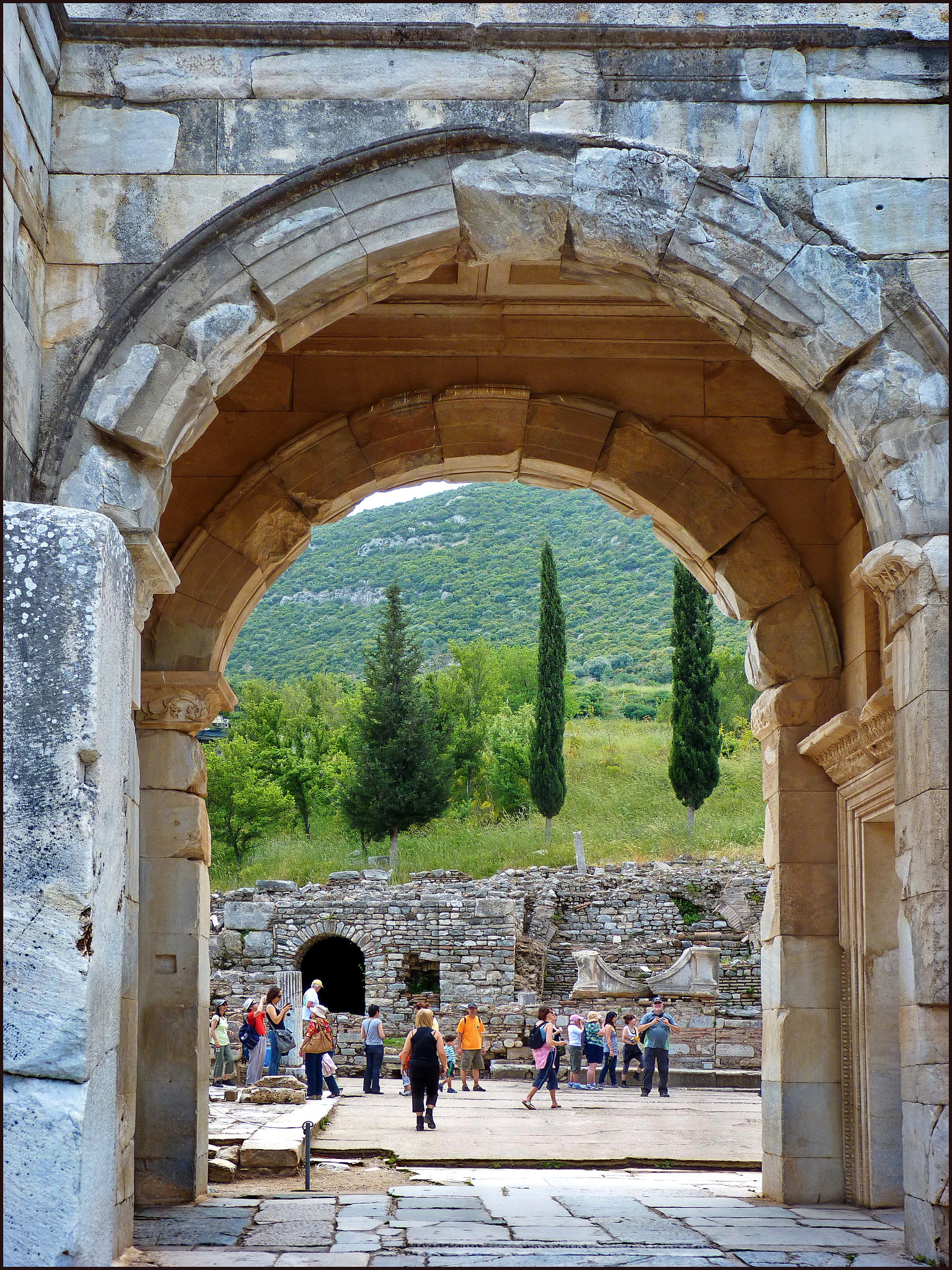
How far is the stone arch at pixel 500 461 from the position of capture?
8.23 metres

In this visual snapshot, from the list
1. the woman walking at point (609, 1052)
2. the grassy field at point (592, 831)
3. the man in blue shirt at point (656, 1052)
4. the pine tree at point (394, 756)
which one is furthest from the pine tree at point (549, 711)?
the man in blue shirt at point (656, 1052)

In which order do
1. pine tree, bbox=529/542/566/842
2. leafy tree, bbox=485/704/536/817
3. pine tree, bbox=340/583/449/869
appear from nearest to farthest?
1. pine tree, bbox=529/542/566/842
2. pine tree, bbox=340/583/449/869
3. leafy tree, bbox=485/704/536/817

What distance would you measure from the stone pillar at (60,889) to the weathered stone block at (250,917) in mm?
20297

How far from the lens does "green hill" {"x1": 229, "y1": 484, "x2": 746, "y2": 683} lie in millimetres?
72750

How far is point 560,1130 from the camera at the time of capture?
1214cm

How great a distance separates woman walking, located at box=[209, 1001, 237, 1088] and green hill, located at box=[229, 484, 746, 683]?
46.3m

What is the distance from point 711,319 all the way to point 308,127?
199cm

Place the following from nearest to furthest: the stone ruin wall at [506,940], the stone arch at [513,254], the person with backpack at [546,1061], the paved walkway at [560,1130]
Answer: the stone arch at [513,254]
the paved walkway at [560,1130]
the person with backpack at [546,1061]
the stone ruin wall at [506,940]

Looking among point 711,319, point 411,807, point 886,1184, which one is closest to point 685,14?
point 711,319

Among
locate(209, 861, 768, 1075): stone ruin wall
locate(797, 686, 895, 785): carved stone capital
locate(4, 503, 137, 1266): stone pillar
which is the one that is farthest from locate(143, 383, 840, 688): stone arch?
locate(209, 861, 768, 1075): stone ruin wall

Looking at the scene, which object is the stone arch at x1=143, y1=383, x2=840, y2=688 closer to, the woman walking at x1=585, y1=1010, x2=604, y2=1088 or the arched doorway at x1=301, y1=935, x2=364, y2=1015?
the woman walking at x1=585, y1=1010, x2=604, y2=1088

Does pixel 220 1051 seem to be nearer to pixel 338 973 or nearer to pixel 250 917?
pixel 250 917

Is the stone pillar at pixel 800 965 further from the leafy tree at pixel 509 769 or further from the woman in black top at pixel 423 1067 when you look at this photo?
the leafy tree at pixel 509 769

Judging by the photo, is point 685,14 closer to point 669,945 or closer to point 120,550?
point 120,550
